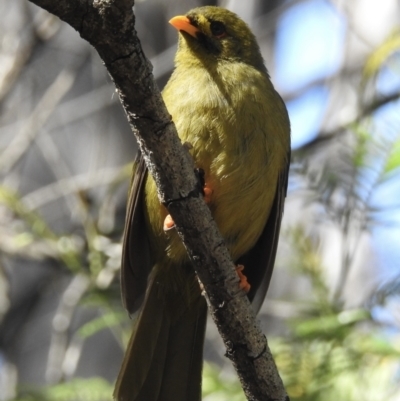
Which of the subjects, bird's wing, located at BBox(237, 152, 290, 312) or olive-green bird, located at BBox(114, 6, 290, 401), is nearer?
olive-green bird, located at BBox(114, 6, 290, 401)

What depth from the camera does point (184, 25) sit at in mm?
4473

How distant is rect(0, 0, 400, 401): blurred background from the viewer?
14.6ft

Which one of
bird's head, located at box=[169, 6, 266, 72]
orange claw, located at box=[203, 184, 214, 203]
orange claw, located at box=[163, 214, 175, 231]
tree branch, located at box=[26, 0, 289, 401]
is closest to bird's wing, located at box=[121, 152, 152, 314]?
orange claw, located at box=[163, 214, 175, 231]

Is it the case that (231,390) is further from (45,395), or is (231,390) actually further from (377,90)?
(377,90)

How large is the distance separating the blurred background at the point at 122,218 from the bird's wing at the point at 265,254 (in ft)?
0.93

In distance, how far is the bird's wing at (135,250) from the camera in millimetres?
4066

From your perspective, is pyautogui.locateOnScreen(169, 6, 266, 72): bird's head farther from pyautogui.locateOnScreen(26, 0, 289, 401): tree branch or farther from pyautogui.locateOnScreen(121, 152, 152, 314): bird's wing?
pyautogui.locateOnScreen(26, 0, 289, 401): tree branch

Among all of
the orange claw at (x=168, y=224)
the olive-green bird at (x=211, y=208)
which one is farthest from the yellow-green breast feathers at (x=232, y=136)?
the orange claw at (x=168, y=224)

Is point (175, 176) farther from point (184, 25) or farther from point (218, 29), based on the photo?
point (218, 29)

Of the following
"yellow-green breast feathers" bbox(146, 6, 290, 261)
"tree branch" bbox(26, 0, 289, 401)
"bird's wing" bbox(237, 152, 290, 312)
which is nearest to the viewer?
"tree branch" bbox(26, 0, 289, 401)

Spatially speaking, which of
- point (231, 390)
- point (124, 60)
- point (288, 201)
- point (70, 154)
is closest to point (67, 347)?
point (231, 390)

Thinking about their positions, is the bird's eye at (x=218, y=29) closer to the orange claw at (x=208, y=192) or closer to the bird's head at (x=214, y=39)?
the bird's head at (x=214, y=39)

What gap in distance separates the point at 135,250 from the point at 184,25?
1.22 m

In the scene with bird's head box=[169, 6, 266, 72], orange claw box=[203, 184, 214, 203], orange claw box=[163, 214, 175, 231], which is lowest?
orange claw box=[163, 214, 175, 231]
